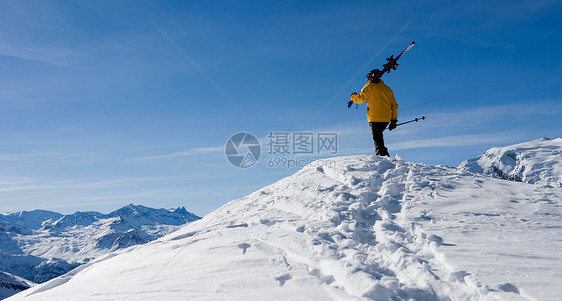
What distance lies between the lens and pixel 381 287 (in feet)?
16.6

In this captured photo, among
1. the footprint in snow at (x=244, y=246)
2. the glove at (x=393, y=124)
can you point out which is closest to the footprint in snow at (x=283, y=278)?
the footprint in snow at (x=244, y=246)

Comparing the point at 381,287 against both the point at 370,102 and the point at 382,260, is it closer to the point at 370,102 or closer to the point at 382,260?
the point at 382,260

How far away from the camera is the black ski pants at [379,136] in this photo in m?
13.8

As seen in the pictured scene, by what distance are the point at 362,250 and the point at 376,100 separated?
8.15 meters

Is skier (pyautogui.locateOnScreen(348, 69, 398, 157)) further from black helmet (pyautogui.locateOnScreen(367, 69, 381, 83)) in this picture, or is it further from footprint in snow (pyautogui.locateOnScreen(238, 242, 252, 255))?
footprint in snow (pyautogui.locateOnScreen(238, 242, 252, 255))

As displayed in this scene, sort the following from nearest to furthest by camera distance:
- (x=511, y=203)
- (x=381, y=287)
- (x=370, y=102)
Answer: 1. (x=381, y=287)
2. (x=511, y=203)
3. (x=370, y=102)

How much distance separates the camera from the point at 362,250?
6.70m

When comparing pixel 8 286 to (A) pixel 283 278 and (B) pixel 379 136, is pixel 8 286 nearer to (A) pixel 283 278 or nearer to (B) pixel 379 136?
(B) pixel 379 136

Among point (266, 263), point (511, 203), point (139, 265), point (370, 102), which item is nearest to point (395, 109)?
point (370, 102)

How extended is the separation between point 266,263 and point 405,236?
2924 mm

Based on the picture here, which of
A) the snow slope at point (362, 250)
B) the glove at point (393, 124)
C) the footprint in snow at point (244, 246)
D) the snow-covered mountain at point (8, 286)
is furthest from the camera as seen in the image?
the snow-covered mountain at point (8, 286)

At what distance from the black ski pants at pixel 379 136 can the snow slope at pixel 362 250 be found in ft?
9.53

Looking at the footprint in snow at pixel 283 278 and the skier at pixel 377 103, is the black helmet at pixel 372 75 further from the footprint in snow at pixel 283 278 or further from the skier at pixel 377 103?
the footprint in snow at pixel 283 278

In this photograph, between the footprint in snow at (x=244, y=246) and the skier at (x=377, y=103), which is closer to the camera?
the footprint in snow at (x=244, y=246)
